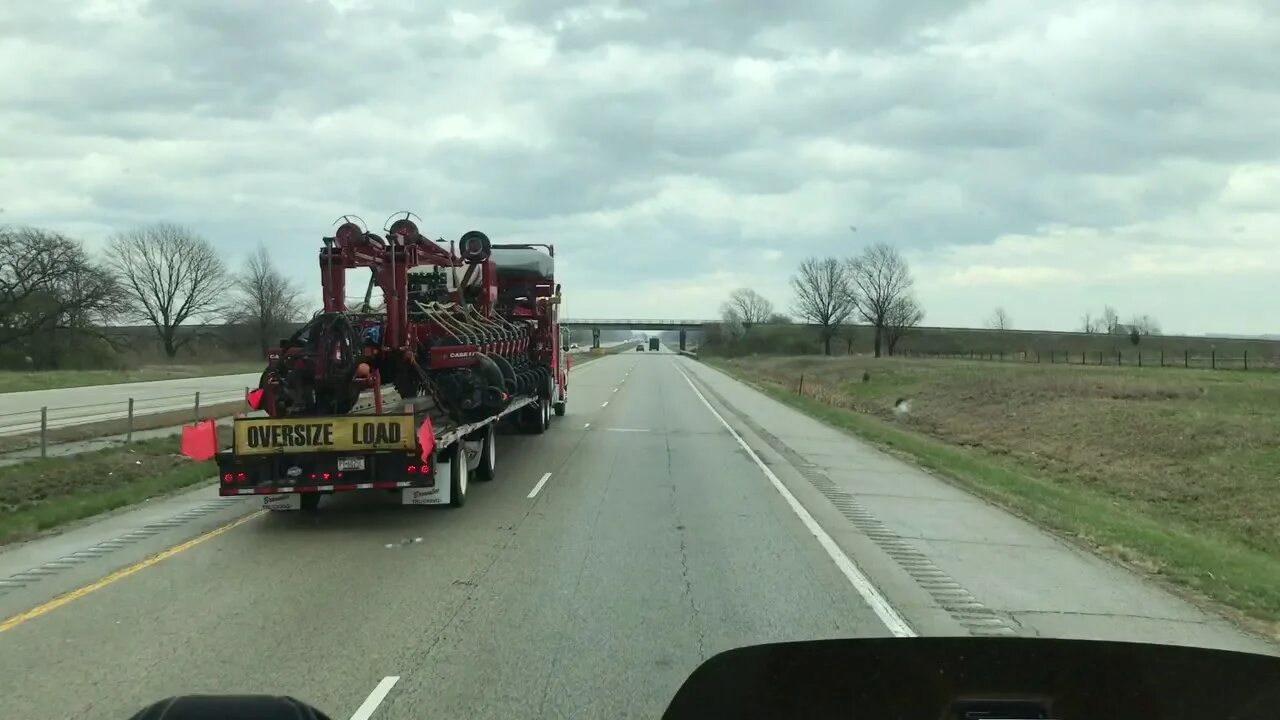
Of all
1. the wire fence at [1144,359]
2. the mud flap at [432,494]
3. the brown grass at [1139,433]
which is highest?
the wire fence at [1144,359]

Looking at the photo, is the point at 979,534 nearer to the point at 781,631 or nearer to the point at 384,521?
the point at 781,631

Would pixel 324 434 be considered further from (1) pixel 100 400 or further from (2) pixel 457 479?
(1) pixel 100 400

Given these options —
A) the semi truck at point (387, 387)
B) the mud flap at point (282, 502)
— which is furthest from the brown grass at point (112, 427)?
the mud flap at point (282, 502)

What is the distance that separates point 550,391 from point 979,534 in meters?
14.2

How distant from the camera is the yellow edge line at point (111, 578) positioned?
24.0 ft

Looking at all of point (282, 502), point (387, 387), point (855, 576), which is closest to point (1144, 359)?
point (387, 387)

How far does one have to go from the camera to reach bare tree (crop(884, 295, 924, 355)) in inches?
4471

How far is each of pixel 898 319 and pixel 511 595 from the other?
361 feet

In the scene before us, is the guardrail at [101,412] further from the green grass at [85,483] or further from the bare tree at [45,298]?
the bare tree at [45,298]

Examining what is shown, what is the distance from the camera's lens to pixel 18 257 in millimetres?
61250

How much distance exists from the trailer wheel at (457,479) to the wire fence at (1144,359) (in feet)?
179

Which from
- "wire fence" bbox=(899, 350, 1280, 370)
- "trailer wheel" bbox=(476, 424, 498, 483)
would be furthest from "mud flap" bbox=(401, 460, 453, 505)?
"wire fence" bbox=(899, 350, 1280, 370)

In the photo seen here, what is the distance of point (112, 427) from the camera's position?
81.3 feet

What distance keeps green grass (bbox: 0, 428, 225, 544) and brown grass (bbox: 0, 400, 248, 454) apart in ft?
6.86
